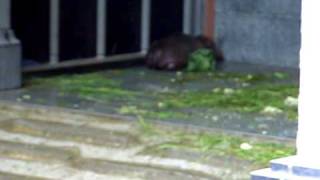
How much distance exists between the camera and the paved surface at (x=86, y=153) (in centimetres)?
721

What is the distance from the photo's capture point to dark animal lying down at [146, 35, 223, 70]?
465 inches

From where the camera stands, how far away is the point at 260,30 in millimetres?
12516

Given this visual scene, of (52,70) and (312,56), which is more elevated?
(312,56)

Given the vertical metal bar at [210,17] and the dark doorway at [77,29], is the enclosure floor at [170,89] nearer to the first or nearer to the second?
the dark doorway at [77,29]

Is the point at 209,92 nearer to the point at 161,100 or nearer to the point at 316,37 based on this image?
the point at 161,100

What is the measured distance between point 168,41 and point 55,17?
1526mm

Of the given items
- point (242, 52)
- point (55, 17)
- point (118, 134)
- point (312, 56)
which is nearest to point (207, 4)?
point (242, 52)

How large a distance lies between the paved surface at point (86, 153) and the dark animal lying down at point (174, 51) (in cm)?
317

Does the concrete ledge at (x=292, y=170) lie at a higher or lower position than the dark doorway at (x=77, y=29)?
higher

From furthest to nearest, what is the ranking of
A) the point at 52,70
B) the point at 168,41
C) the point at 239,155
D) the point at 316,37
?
1. the point at 168,41
2. the point at 52,70
3. the point at 239,155
4. the point at 316,37

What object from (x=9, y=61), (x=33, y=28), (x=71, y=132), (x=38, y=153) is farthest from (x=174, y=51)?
(x=38, y=153)

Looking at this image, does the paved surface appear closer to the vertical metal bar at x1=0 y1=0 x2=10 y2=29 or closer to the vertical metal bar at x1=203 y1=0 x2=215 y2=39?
the vertical metal bar at x1=0 y1=0 x2=10 y2=29

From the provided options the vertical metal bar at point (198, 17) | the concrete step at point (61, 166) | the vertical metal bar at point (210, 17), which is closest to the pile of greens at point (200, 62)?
the vertical metal bar at point (210, 17)

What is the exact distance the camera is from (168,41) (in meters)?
12.2
